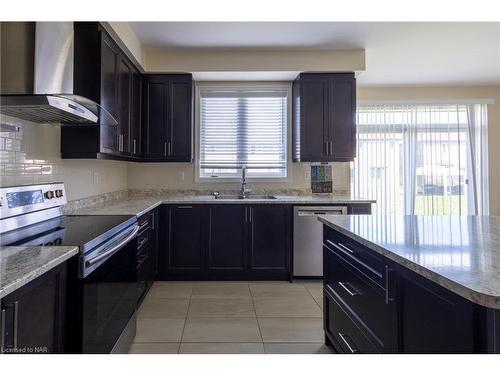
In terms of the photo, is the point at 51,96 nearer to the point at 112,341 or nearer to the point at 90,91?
the point at 90,91

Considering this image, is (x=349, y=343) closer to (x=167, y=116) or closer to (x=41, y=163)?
(x=41, y=163)

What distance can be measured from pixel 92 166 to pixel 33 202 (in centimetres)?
122

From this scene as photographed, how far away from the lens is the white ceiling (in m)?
3.13

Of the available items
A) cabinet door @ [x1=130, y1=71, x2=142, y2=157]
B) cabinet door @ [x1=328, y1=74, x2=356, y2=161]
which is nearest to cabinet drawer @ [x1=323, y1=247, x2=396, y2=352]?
cabinet door @ [x1=328, y1=74, x2=356, y2=161]

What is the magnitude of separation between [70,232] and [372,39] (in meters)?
3.40

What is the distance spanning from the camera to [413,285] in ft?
3.76

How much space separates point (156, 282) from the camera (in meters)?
3.46

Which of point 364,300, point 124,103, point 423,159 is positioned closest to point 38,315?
point 364,300

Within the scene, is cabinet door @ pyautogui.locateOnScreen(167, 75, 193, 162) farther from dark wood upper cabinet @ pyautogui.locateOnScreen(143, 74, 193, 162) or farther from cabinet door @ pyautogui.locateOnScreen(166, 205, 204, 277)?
cabinet door @ pyautogui.locateOnScreen(166, 205, 204, 277)

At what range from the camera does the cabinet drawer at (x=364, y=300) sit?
132 centimetres

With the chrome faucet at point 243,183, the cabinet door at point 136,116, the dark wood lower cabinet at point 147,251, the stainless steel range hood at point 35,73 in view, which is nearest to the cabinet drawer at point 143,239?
the dark wood lower cabinet at point 147,251

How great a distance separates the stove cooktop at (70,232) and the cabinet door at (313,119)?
7.65 ft

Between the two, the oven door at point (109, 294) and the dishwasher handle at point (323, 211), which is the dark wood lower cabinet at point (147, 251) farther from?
the dishwasher handle at point (323, 211)
